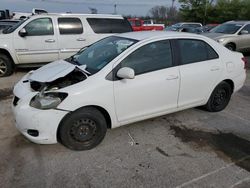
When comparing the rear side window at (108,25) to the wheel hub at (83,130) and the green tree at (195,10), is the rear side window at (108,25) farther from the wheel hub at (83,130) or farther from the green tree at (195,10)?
the green tree at (195,10)

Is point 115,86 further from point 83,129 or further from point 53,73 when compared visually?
point 53,73

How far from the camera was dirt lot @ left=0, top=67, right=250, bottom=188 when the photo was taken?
2.79 m

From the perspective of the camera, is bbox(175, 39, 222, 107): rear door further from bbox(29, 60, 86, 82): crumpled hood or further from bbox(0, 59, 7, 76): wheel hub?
bbox(0, 59, 7, 76): wheel hub

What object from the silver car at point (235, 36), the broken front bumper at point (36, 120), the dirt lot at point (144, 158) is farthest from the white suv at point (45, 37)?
the silver car at point (235, 36)

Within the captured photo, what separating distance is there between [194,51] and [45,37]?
4.80 m

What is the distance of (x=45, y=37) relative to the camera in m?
7.22

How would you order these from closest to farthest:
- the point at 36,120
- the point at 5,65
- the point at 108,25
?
1. the point at 36,120
2. the point at 5,65
3. the point at 108,25

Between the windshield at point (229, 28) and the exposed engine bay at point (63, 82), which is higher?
the windshield at point (229, 28)

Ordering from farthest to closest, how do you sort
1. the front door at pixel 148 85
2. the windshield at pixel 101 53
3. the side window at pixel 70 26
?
the side window at pixel 70 26, the windshield at pixel 101 53, the front door at pixel 148 85

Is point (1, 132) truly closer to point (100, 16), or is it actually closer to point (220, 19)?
point (100, 16)

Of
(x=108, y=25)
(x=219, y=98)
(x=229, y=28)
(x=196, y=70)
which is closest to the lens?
(x=196, y=70)

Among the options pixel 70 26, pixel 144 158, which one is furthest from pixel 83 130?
pixel 70 26

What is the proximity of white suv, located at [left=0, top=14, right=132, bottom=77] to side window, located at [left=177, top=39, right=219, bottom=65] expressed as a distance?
439 cm

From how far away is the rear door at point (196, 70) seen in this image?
3.95m
